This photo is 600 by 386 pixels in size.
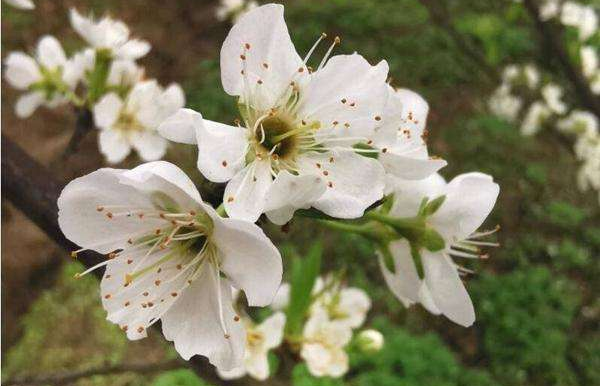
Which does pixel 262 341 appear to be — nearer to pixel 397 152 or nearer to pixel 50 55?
pixel 397 152

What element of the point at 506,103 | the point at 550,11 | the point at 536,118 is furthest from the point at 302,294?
the point at 506,103

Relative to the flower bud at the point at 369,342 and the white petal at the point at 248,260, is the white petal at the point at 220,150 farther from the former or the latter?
the flower bud at the point at 369,342

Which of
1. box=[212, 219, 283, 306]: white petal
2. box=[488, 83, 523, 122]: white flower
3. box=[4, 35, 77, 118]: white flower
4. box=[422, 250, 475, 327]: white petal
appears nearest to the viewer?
box=[212, 219, 283, 306]: white petal

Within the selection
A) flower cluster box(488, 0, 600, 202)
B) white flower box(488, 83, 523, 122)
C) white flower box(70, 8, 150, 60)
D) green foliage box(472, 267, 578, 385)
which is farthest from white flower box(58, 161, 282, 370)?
white flower box(488, 83, 523, 122)

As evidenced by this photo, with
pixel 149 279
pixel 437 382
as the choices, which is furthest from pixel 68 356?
pixel 149 279

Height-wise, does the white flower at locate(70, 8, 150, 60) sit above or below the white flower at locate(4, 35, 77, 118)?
above

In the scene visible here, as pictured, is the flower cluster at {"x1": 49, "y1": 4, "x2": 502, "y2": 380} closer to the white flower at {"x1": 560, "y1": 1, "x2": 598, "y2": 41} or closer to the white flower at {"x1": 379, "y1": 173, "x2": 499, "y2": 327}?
the white flower at {"x1": 379, "y1": 173, "x2": 499, "y2": 327}
